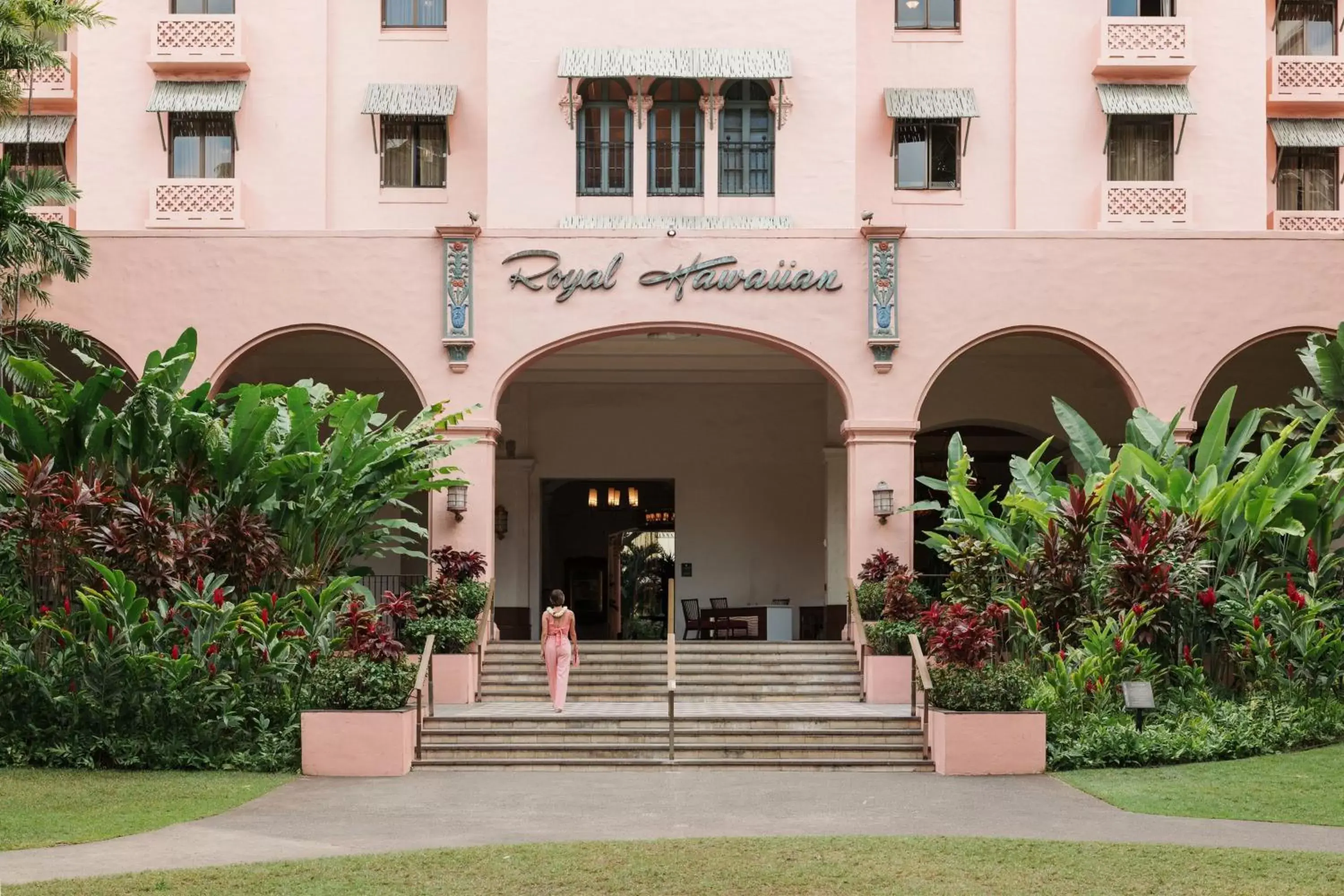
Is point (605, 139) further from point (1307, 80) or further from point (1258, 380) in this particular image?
point (1307, 80)

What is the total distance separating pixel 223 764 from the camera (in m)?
16.2

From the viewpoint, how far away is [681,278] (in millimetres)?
22484

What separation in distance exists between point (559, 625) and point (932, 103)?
1166cm

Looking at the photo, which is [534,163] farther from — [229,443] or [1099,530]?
[1099,530]

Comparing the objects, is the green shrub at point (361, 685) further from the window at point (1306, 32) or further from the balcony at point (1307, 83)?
the window at point (1306, 32)

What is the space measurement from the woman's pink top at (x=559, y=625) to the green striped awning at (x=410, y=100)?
10.3 meters

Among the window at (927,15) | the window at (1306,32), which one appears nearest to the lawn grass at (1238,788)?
the window at (927,15)

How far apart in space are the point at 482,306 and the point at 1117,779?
10872 mm

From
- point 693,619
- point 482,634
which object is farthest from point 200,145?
point 693,619

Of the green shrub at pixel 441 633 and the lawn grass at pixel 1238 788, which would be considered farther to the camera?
the green shrub at pixel 441 633

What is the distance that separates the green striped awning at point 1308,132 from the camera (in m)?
26.9

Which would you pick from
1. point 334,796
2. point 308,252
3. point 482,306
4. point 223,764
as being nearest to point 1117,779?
point 334,796

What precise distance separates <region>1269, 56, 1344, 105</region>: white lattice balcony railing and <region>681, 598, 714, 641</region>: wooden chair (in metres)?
12.1

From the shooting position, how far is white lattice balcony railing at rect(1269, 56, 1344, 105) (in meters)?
27.0
